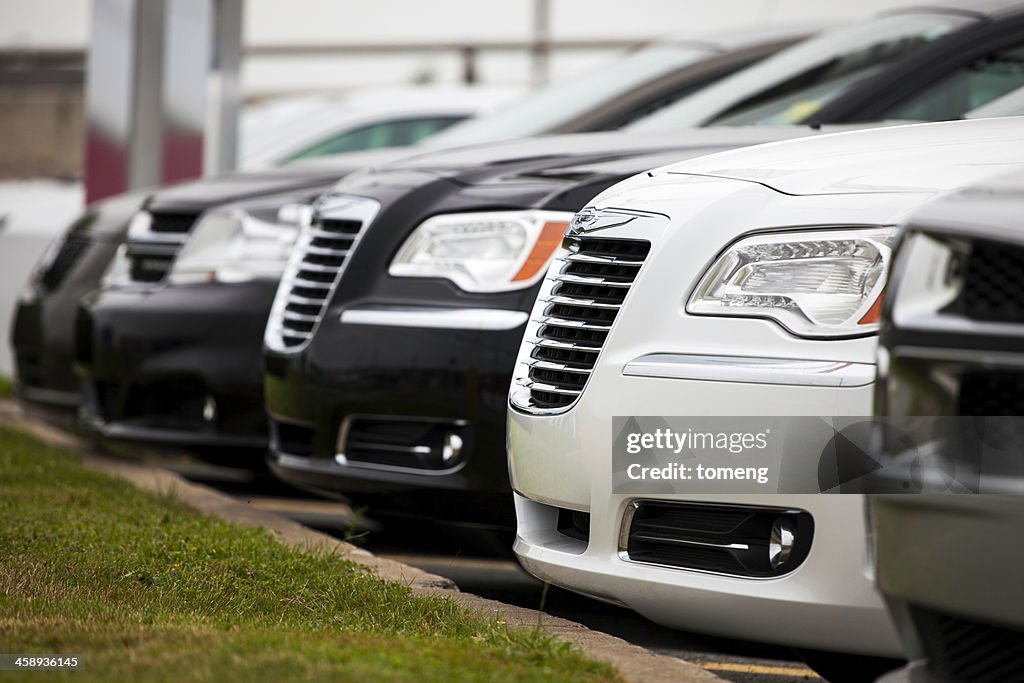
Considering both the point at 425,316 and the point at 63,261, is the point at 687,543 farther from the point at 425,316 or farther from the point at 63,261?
the point at 63,261

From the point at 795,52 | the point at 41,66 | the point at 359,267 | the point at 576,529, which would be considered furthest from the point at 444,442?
the point at 41,66

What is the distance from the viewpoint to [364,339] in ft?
14.1

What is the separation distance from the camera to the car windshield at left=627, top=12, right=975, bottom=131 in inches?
212

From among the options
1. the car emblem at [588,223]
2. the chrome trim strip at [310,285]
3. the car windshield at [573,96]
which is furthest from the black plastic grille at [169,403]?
the car emblem at [588,223]

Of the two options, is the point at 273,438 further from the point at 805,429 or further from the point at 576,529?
the point at 805,429

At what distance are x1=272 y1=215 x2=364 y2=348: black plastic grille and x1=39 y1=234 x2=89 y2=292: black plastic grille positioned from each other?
247cm

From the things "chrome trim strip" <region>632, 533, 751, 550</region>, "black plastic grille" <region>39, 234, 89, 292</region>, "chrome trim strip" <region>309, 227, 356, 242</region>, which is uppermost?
"chrome trim strip" <region>309, 227, 356, 242</region>

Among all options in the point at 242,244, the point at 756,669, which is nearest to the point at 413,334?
the point at 756,669

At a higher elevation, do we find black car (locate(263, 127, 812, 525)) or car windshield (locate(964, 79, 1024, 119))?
car windshield (locate(964, 79, 1024, 119))

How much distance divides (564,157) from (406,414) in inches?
36.5

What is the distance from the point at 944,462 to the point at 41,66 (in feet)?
51.3

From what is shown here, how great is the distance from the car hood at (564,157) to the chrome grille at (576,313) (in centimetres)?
92

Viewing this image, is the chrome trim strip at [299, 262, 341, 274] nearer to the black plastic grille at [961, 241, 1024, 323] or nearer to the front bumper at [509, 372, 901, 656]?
the front bumper at [509, 372, 901, 656]

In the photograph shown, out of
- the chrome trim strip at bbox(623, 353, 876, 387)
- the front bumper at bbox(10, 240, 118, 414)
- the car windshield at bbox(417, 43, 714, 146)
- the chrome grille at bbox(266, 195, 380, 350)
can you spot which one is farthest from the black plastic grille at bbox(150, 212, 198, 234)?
the chrome trim strip at bbox(623, 353, 876, 387)
